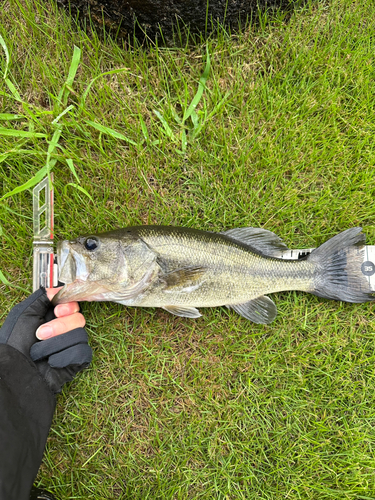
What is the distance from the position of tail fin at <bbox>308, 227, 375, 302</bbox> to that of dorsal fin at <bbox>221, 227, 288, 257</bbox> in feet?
1.17

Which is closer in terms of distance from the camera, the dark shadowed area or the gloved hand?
the gloved hand

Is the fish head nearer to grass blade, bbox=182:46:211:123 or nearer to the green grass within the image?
the green grass

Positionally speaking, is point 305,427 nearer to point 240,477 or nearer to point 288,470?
point 288,470

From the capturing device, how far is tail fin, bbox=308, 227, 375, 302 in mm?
3020

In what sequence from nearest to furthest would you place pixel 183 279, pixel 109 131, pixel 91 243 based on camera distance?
pixel 91 243 → pixel 183 279 → pixel 109 131

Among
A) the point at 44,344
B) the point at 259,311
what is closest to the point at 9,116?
the point at 44,344

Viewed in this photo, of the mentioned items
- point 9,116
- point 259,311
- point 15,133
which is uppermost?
point 9,116

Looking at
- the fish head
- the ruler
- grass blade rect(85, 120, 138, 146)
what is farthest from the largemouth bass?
grass blade rect(85, 120, 138, 146)

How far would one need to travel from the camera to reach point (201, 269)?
111 inches

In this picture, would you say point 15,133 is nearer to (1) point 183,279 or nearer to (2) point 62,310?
(2) point 62,310

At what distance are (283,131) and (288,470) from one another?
10.9ft

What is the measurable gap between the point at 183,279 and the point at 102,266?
0.69m

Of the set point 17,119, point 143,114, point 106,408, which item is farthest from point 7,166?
point 106,408

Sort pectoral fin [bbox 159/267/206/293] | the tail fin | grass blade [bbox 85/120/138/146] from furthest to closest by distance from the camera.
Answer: grass blade [bbox 85/120/138/146] → the tail fin → pectoral fin [bbox 159/267/206/293]
